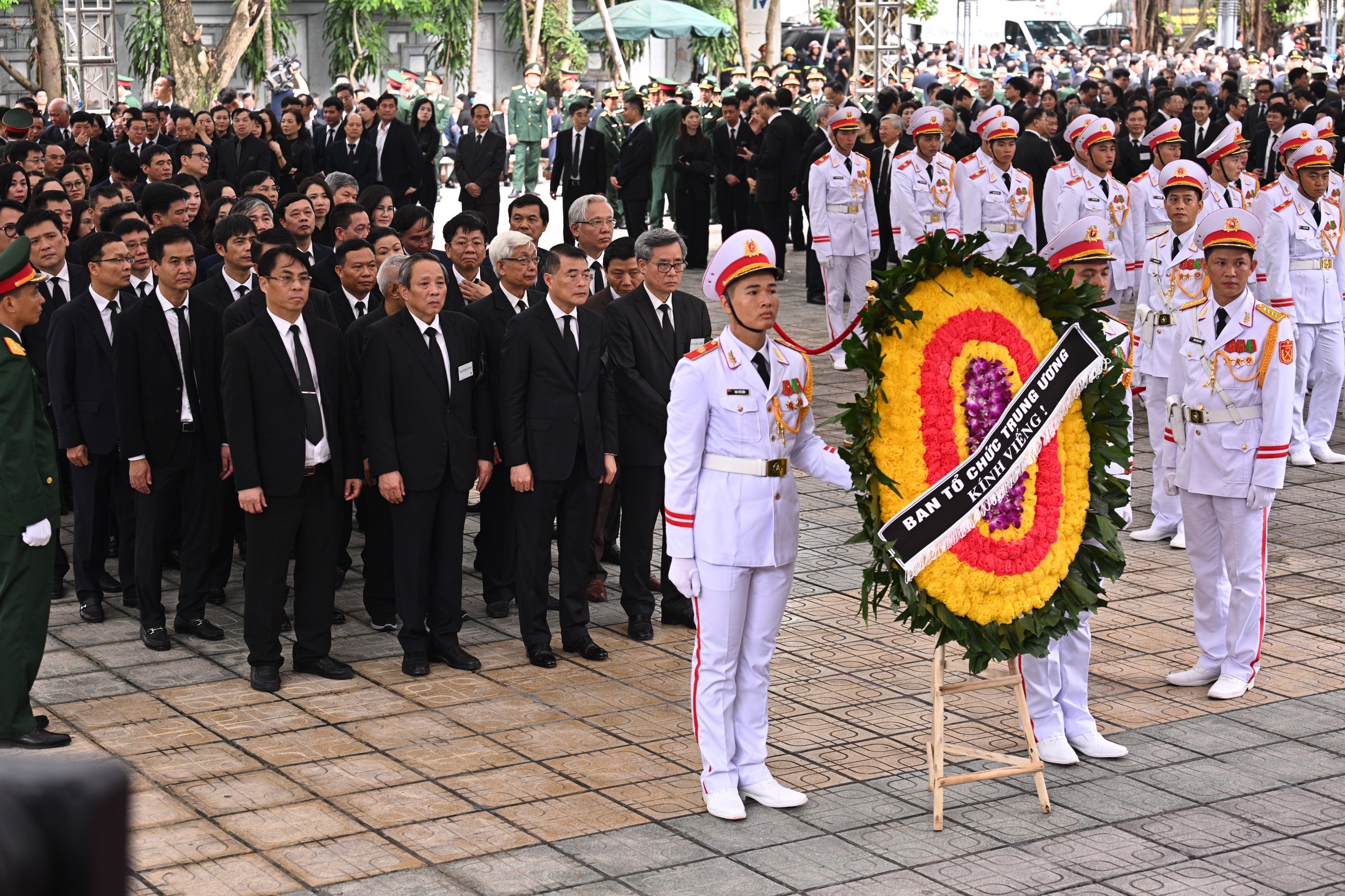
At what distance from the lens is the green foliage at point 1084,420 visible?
533 cm

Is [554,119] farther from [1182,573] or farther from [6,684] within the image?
[6,684]

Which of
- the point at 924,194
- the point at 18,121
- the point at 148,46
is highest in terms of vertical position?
the point at 148,46

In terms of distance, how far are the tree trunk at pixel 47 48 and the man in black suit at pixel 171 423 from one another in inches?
884

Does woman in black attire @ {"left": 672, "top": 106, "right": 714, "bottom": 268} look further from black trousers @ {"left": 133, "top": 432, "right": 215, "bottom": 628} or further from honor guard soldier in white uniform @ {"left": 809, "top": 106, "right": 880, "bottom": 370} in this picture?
black trousers @ {"left": 133, "top": 432, "right": 215, "bottom": 628}

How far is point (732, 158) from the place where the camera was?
64.3 ft

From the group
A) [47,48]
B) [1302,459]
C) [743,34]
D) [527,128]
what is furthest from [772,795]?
[743,34]

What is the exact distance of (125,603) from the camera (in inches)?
323

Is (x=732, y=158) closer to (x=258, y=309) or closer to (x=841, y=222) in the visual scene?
(x=841, y=222)

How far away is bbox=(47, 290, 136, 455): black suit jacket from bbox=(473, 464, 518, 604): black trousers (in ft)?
6.08

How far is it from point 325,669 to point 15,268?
6.93ft

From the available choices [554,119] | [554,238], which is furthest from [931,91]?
[554,119]

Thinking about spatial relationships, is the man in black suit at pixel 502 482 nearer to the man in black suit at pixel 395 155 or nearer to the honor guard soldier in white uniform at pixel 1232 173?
the honor guard soldier in white uniform at pixel 1232 173

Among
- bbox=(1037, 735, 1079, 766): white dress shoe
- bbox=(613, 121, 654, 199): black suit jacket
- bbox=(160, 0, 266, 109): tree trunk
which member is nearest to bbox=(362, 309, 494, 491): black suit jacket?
bbox=(1037, 735, 1079, 766): white dress shoe

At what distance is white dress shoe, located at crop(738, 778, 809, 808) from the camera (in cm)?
554
